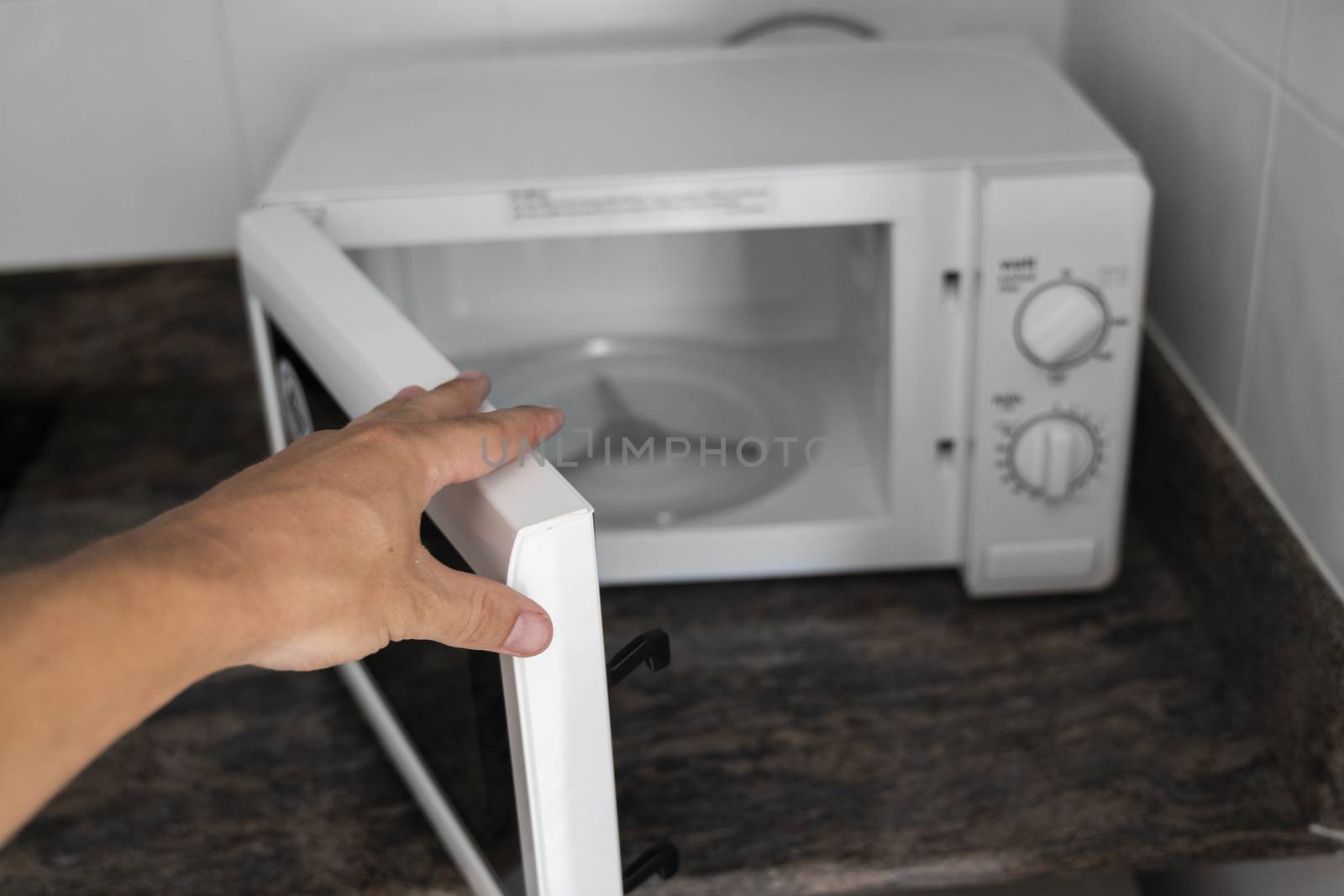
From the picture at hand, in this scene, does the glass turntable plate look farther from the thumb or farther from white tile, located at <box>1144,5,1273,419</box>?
the thumb

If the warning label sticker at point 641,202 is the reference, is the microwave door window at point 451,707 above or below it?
below

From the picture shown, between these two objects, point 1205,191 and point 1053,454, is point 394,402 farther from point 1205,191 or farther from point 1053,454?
point 1205,191

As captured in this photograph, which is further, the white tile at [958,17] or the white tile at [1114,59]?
the white tile at [958,17]

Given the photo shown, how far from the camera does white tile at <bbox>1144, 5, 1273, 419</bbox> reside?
29.2 inches

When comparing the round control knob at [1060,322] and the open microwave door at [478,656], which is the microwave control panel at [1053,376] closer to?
the round control knob at [1060,322]

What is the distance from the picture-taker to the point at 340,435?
0.47 meters

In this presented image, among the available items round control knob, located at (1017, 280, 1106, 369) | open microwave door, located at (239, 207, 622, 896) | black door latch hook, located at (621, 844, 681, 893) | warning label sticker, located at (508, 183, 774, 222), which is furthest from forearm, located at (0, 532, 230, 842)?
round control knob, located at (1017, 280, 1106, 369)

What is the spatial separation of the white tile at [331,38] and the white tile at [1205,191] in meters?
0.48

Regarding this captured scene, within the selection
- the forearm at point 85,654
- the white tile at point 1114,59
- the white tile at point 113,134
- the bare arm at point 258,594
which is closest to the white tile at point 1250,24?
the white tile at point 1114,59

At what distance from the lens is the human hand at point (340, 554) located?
391 mm

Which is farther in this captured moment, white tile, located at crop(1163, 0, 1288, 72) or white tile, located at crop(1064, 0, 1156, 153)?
white tile, located at crop(1064, 0, 1156, 153)

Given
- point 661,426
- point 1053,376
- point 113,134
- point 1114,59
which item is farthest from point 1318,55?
point 113,134

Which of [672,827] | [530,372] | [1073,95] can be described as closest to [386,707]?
[672,827]

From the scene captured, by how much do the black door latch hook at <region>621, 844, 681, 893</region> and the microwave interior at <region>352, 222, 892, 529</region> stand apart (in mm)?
272
